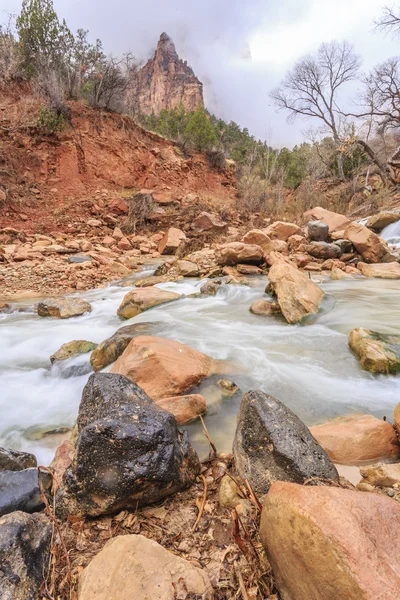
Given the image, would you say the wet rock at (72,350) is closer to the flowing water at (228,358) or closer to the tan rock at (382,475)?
the flowing water at (228,358)

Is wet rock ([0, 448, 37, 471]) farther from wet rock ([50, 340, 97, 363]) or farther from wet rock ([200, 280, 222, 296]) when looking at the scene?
wet rock ([200, 280, 222, 296])

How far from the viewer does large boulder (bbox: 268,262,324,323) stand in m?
4.13

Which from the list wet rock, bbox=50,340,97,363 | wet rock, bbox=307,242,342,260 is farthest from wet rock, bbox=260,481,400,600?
wet rock, bbox=307,242,342,260

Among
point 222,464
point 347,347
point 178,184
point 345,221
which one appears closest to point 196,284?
point 347,347

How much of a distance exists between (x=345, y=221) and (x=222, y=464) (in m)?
10.5

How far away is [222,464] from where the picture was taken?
5.50 ft

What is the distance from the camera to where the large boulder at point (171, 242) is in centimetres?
996

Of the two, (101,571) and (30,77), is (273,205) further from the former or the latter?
(101,571)

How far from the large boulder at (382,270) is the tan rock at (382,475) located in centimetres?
580

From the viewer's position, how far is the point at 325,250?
7.87 m

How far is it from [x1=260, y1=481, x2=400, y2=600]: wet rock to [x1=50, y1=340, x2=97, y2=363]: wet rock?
9.43 feet

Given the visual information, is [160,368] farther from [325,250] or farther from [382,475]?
[325,250]

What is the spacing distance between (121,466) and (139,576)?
41 cm

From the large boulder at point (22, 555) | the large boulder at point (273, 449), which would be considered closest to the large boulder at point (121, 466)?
the large boulder at point (22, 555)
